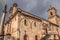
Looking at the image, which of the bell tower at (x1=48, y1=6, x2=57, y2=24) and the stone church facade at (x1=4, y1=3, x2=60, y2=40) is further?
the bell tower at (x1=48, y1=6, x2=57, y2=24)

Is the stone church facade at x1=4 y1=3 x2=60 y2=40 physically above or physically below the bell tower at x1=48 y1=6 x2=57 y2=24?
below

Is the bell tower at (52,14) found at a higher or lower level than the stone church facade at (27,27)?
higher

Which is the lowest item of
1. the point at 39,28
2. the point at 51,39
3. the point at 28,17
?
the point at 51,39

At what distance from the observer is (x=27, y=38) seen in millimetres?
32719

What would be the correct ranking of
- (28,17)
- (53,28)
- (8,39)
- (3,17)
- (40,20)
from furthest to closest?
(53,28) → (40,20) → (28,17) → (8,39) → (3,17)

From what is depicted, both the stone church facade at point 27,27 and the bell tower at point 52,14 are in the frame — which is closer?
the stone church facade at point 27,27

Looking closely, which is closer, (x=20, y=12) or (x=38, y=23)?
(x=20, y=12)

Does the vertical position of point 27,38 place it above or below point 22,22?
below

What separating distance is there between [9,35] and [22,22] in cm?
437

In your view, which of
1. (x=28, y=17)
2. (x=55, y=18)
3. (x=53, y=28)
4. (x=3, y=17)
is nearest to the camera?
(x=3, y=17)

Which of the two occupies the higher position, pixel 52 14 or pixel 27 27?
pixel 52 14

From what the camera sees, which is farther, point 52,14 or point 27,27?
point 52,14

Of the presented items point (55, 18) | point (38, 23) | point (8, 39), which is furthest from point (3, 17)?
point (55, 18)

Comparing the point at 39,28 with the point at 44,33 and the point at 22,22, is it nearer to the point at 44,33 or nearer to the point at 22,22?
the point at 44,33
